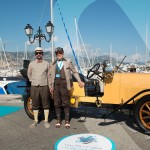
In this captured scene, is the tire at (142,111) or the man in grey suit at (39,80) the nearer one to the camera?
the tire at (142,111)

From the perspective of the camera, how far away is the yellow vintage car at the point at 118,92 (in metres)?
4.87

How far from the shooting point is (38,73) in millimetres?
Result: 5473

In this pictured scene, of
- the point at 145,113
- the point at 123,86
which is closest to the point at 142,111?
the point at 145,113

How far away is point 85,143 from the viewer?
14.3 ft

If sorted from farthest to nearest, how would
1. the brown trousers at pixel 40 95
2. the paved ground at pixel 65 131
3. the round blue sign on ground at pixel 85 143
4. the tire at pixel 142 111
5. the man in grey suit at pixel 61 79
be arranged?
1. the brown trousers at pixel 40 95
2. the man in grey suit at pixel 61 79
3. the tire at pixel 142 111
4. the paved ground at pixel 65 131
5. the round blue sign on ground at pixel 85 143

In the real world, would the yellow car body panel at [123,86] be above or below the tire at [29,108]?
above

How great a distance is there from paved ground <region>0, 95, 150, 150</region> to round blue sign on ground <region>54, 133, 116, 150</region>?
133 millimetres

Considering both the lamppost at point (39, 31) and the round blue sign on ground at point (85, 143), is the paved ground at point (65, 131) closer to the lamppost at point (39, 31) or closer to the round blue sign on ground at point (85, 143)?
the round blue sign on ground at point (85, 143)

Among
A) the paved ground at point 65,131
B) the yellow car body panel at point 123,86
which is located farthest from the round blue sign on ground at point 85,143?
the yellow car body panel at point 123,86

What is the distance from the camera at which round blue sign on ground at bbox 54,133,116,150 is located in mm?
4176

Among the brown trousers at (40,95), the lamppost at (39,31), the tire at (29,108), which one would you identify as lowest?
the tire at (29,108)

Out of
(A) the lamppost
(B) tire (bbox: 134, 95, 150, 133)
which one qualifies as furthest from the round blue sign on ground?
(A) the lamppost

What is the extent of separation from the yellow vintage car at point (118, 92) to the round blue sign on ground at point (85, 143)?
812mm

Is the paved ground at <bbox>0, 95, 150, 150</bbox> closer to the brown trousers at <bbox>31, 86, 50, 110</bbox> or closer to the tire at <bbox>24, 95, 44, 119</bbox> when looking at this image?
the tire at <bbox>24, 95, 44, 119</bbox>
